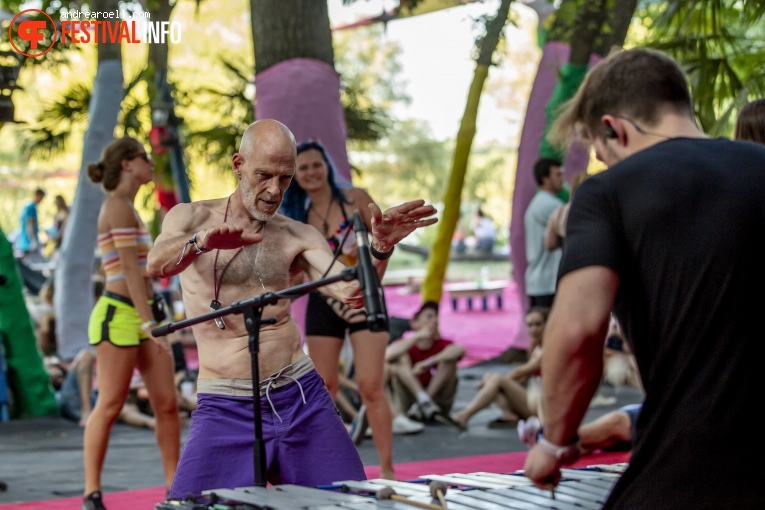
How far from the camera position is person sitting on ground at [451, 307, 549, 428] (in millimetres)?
8461

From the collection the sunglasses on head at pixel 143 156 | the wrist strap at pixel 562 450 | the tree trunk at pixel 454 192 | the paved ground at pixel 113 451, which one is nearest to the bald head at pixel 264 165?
the wrist strap at pixel 562 450

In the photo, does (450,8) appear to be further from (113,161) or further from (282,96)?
(113,161)

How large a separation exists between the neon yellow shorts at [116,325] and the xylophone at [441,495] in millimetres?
2671

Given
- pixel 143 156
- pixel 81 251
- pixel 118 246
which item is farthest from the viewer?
pixel 81 251

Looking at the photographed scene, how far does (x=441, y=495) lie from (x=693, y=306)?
0.95 meters

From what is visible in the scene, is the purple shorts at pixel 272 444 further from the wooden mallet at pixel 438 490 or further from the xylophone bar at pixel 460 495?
the wooden mallet at pixel 438 490

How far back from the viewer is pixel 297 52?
8695mm

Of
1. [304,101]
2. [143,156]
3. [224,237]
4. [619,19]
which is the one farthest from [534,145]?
[224,237]

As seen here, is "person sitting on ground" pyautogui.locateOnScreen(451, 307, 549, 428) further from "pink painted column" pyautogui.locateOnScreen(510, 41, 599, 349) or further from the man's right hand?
the man's right hand

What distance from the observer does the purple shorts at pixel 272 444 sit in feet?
11.6

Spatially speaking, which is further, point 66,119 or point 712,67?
point 66,119

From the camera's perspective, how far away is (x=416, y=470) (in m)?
6.58

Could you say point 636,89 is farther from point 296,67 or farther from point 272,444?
point 296,67

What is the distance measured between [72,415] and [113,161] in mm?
4375
